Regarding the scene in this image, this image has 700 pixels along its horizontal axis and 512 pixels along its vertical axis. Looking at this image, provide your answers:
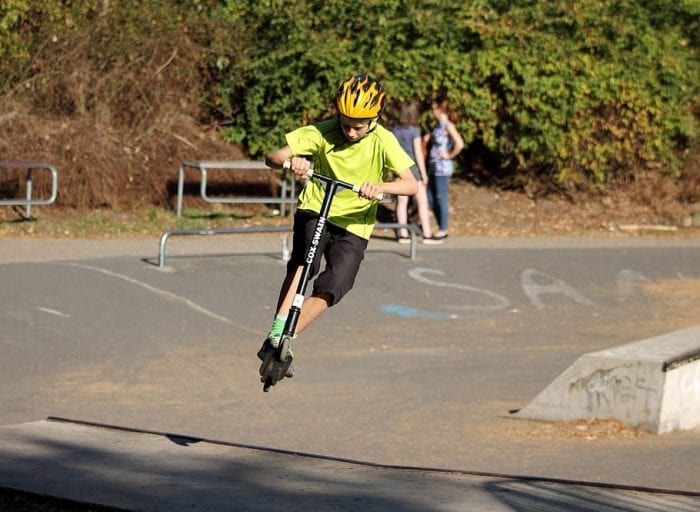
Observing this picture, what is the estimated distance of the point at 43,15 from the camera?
61.2 feet

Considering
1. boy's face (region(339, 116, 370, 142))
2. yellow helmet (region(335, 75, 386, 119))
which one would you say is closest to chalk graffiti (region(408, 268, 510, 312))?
boy's face (region(339, 116, 370, 142))

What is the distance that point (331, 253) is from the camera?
8.20 meters

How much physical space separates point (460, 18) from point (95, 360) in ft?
35.5

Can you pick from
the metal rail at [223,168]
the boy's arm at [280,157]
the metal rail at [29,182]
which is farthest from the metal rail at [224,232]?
the boy's arm at [280,157]

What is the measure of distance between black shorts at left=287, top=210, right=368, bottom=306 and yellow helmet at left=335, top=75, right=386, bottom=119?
0.80 metres

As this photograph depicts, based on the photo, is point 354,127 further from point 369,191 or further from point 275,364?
point 275,364

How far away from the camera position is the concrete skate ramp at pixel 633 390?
9.59 m

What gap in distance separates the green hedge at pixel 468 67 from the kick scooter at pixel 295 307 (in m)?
11.7

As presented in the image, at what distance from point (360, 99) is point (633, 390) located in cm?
348

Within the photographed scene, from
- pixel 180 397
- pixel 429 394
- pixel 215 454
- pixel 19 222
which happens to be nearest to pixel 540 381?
pixel 429 394

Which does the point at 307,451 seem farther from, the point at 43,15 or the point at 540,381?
the point at 43,15

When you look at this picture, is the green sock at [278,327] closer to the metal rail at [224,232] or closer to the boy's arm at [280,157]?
the boy's arm at [280,157]

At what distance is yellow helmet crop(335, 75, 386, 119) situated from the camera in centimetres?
750

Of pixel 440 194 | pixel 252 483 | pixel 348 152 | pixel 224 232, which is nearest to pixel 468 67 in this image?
pixel 440 194
